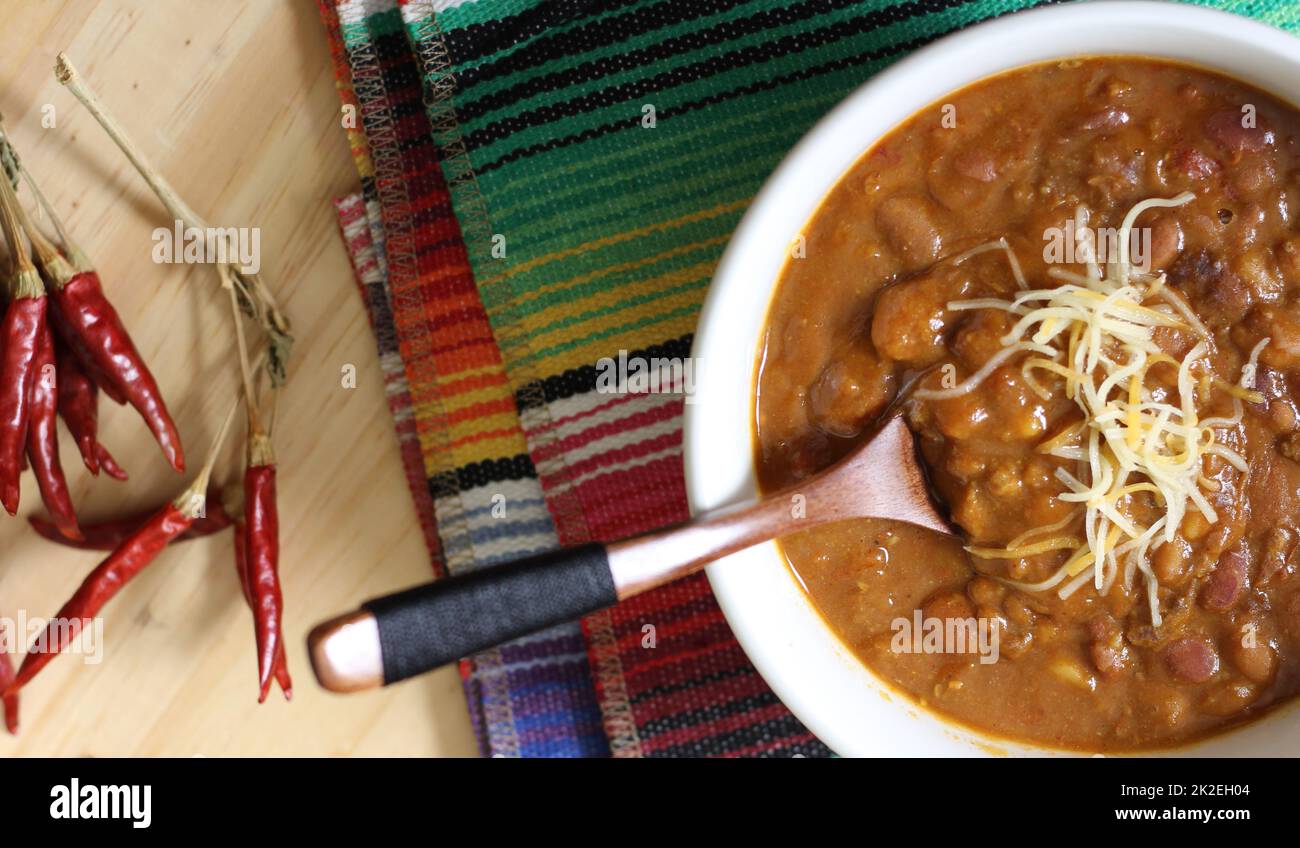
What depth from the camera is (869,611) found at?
2.12 m

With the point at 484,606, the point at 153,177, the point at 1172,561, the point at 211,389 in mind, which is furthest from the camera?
the point at 211,389

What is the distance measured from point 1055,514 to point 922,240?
54 cm

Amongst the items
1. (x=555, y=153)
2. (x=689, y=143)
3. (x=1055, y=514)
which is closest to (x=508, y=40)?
(x=555, y=153)

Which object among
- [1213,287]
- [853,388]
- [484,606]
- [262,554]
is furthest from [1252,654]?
[262,554]

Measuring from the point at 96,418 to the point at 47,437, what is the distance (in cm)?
15

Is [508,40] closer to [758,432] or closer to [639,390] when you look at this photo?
[639,390]

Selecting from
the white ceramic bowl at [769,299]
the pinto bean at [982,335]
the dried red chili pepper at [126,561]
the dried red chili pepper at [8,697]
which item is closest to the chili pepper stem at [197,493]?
the dried red chili pepper at [126,561]

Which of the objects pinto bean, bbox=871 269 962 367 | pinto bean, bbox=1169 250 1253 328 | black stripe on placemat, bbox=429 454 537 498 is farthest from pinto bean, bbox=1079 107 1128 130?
black stripe on placemat, bbox=429 454 537 498

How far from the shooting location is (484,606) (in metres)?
1.73

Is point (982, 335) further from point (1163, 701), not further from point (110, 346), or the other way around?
point (110, 346)

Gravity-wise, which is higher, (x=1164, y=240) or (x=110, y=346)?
(x=110, y=346)

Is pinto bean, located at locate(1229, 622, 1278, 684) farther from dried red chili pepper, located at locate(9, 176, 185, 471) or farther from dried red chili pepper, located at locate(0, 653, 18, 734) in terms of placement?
dried red chili pepper, located at locate(0, 653, 18, 734)

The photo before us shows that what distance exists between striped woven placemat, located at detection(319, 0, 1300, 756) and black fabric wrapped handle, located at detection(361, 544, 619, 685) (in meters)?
0.82

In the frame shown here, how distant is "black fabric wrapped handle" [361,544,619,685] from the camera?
5.52ft
